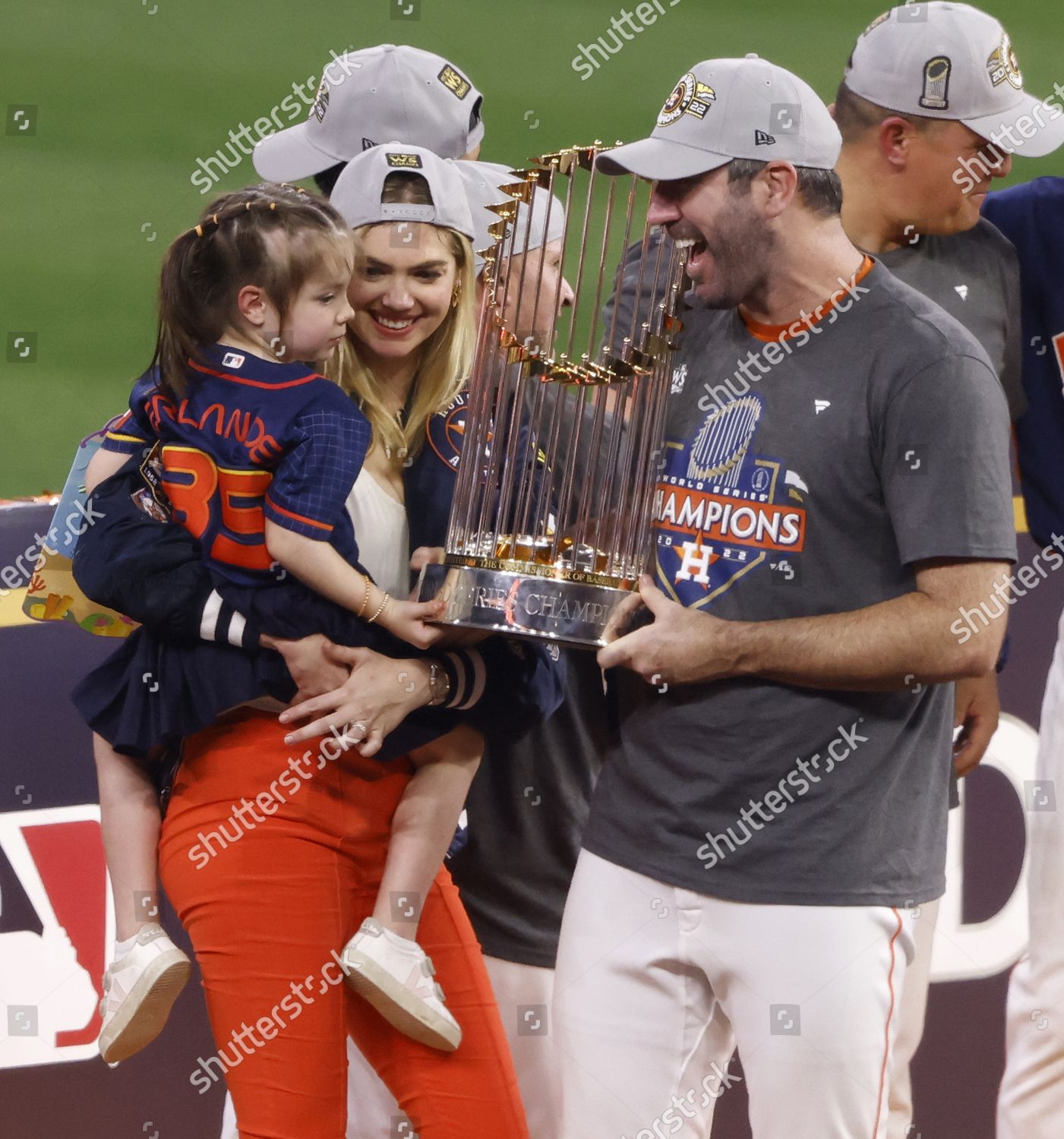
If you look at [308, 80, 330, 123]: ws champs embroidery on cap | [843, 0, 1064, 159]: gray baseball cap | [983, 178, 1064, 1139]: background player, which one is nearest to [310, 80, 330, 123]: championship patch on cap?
[308, 80, 330, 123]: ws champs embroidery on cap

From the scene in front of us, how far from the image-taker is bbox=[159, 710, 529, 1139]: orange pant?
1.72 meters

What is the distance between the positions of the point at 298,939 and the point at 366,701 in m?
0.27

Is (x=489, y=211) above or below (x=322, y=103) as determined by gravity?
below

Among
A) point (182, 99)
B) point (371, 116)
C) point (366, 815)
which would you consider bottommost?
point (366, 815)

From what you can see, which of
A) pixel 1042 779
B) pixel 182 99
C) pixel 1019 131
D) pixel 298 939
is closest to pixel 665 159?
pixel 1019 131

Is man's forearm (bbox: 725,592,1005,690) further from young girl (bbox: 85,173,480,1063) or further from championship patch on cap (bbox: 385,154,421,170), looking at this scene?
championship patch on cap (bbox: 385,154,421,170)

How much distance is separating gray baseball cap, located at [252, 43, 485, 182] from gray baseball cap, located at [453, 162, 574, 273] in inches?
7.3

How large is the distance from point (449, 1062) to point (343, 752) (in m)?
0.38

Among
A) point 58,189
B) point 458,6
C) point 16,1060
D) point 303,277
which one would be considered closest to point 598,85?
point 458,6

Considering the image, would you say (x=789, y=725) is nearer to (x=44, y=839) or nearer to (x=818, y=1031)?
(x=818, y=1031)

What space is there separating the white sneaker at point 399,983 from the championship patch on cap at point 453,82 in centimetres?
130

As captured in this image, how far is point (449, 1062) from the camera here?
1.83 m

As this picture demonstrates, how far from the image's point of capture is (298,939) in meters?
1.75

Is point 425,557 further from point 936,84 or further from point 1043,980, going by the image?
point 1043,980
